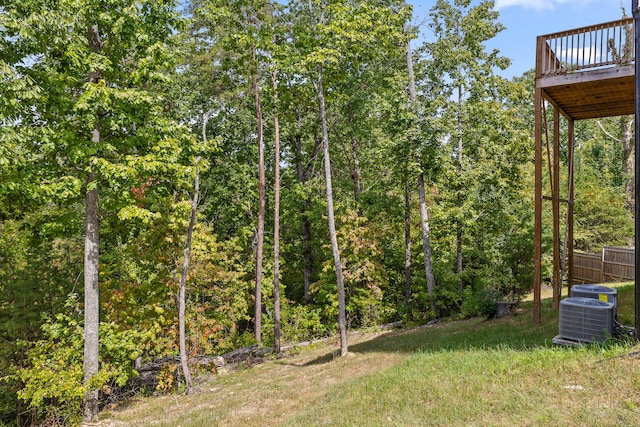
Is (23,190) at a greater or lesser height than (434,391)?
greater

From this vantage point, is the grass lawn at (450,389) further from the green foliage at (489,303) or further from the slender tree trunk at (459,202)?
the slender tree trunk at (459,202)

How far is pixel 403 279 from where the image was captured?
2169cm

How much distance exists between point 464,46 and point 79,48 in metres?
15.0

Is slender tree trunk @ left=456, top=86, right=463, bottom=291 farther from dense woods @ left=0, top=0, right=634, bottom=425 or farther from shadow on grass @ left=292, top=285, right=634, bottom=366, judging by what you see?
shadow on grass @ left=292, top=285, right=634, bottom=366

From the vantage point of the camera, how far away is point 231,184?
21188mm

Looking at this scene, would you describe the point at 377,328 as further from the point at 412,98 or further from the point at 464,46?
the point at 464,46

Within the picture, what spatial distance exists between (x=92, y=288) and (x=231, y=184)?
34.9 ft

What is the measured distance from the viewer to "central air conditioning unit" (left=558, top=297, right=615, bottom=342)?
7.21 meters

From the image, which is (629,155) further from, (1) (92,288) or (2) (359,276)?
(1) (92,288)

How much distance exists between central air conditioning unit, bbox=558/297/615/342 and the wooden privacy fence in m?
10.6

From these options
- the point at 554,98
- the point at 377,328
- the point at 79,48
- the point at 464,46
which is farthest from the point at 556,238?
the point at 79,48

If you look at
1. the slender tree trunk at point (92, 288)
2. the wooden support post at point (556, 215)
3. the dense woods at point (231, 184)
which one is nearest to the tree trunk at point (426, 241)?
the dense woods at point (231, 184)

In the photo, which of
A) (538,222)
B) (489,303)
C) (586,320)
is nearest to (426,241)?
(489,303)

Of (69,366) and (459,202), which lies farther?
(459,202)
